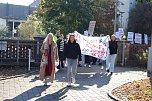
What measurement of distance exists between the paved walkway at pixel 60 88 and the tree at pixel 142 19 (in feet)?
73.3

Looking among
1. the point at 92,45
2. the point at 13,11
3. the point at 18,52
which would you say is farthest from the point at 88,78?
the point at 13,11

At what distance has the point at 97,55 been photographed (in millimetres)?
17625

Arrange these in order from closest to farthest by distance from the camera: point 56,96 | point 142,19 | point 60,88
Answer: point 56,96 → point 60,88 → point 142,19

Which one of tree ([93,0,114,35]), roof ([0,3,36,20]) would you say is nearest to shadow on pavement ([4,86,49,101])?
tree ([93,0,114,35])

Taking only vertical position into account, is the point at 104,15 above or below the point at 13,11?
below

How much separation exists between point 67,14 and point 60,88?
15.5 m

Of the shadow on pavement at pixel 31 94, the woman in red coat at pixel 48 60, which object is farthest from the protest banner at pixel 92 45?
the shadow on pavement at pixel 31 94

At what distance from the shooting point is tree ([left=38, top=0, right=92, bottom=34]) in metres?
25.6

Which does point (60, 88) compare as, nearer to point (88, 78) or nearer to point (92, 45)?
point (88, 78)

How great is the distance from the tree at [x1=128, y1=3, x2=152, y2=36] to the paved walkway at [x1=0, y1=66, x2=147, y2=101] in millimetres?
22340

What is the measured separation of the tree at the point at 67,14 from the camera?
25.6 metres

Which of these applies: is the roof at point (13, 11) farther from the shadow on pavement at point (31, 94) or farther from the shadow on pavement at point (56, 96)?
the shadow on pavement at point (56, 96)

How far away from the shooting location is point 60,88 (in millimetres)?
11031

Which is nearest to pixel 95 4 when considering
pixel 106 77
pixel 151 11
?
pixel 151 11
